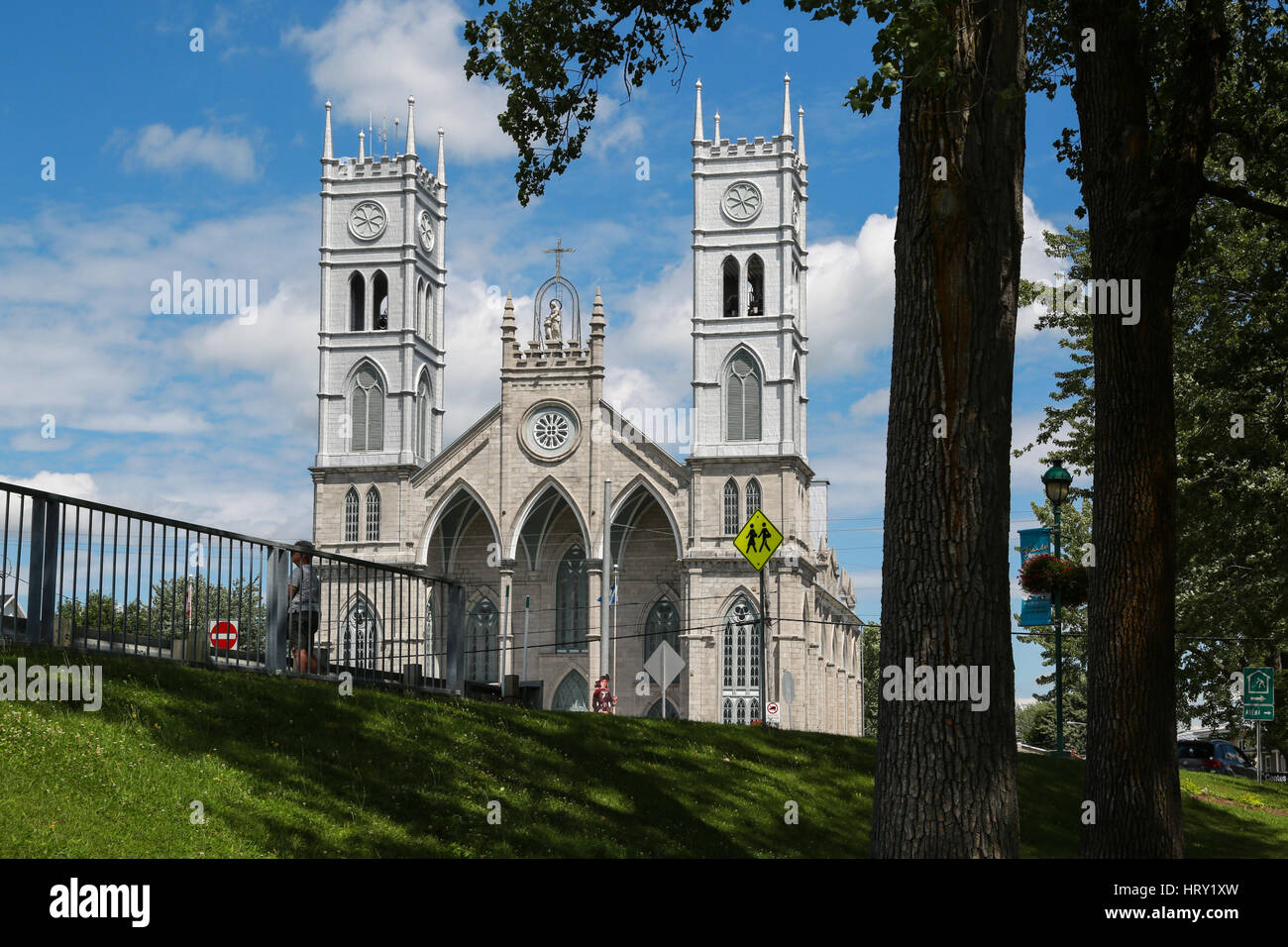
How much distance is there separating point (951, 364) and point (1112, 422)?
3695 millimetres

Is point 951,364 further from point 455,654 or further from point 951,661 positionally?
point 455,654

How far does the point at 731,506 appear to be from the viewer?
206 ft

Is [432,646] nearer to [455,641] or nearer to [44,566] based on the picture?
[455,641]

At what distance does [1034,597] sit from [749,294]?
151ft

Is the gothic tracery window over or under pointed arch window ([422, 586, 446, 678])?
over

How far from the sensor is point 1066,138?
16000mm

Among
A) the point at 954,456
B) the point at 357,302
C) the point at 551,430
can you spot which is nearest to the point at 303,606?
the point at 954,456

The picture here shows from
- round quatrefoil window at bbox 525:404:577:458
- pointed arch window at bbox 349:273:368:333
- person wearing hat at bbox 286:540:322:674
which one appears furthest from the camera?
pointed arch window at bbox 349:273:368:333

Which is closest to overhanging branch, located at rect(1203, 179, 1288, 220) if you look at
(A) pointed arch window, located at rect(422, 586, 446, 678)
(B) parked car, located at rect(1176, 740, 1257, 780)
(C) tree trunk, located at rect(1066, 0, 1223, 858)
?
(C) tree trunk, located at rect(1066, 0, 1223, 858)

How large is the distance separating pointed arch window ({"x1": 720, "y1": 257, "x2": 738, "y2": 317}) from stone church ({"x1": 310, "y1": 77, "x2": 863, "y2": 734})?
0.15 m

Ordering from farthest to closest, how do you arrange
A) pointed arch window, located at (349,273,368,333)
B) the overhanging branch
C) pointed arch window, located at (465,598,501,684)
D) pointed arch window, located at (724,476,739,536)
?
pointed arch window, located at (349,273,368,333) < pointed arch window, located at (465,598,501,684) < pointed arch window, located at (724,476,739,536) < the overhanging branch

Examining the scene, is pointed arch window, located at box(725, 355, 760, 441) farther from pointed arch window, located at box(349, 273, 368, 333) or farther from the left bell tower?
pointed arch window, located at box(349, 273, 368, 333)

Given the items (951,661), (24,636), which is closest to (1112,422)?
(951,661)

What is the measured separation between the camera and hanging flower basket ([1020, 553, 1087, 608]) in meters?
20.3
